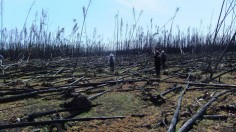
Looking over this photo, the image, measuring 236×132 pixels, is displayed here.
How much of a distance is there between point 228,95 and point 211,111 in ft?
7.22

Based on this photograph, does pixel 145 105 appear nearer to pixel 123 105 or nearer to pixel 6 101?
pixel 123 105

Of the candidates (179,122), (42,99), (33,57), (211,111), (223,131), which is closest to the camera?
(223,131)

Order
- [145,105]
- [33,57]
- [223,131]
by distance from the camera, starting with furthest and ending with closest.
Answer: [33,57]
[145,105]
[223,131]

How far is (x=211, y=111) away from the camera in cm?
819

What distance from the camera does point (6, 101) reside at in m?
9.27

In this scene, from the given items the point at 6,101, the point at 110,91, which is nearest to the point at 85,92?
the point at 110,91

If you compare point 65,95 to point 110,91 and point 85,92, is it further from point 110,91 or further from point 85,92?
point 110,91

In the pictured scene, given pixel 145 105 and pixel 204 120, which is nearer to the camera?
pixel 204 120

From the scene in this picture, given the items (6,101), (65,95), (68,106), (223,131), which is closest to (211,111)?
(223,131)

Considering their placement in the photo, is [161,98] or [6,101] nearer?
[6,101]

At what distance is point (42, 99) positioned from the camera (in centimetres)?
1023

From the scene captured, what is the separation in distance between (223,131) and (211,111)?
4.77 feet

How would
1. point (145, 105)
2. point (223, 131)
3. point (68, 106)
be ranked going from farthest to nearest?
point (145, 105), point (68, 106), point (223, 131)

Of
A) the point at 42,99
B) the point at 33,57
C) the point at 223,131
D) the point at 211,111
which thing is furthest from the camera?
the point at 33,57
